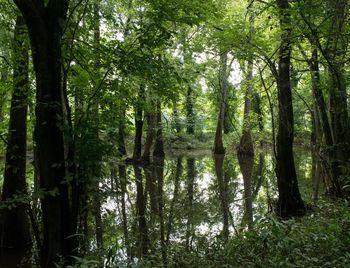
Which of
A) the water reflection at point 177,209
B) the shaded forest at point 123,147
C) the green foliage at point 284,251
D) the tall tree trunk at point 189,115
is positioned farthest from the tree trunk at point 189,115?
the green foliage at point 284,251

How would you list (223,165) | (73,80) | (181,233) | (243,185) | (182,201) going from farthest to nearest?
(223,165) → (243,185) → (182,201) → (181,233) → (73,80)

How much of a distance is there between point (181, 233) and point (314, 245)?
327cm

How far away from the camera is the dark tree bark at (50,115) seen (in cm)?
372

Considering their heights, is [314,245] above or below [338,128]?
below

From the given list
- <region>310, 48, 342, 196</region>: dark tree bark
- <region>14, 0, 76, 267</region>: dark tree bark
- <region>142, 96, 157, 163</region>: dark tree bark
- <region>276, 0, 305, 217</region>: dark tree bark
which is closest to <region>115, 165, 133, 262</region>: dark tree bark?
<region>14, 0, 76, 267</region>: dark tree bark

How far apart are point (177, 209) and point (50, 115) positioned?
5.69 meters

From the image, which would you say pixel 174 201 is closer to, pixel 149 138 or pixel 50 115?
pixel 50 115

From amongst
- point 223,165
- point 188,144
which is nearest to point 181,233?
point 223,165

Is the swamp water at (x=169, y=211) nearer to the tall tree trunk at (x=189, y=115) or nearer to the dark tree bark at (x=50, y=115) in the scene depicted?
the dark tree bark at (x=50, y=115)

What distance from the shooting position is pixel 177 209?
8.95 m

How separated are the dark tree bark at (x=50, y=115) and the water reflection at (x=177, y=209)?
0.59 m

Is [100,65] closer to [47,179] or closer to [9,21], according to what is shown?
[47,179]

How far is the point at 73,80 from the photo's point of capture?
456 centimetres

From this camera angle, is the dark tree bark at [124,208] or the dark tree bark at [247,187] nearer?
the dark tree bark at [124,208]
